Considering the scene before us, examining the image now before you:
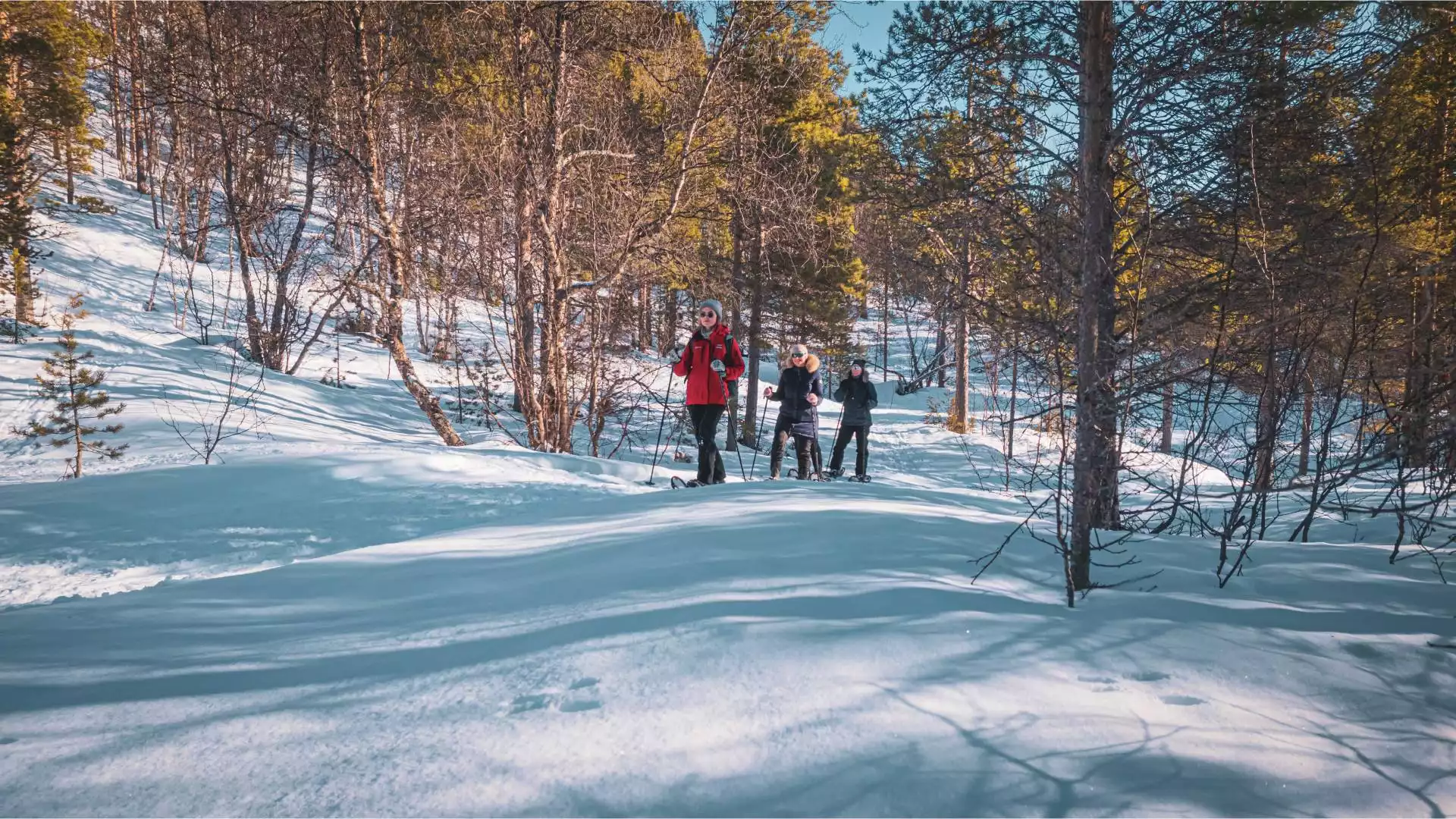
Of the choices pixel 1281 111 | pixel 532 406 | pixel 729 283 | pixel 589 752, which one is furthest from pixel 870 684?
pixel 729 283

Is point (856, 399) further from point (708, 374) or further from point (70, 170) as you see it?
point (70, 170)

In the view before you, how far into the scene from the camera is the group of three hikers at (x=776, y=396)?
706 centimetres

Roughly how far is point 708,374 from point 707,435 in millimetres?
659

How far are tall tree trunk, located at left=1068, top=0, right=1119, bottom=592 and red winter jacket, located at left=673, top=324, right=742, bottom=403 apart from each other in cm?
395

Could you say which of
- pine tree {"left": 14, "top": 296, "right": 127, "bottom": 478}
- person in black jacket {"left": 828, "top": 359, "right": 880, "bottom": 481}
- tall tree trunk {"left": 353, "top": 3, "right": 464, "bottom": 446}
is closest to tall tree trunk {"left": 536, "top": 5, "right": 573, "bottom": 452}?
tall tree trunk {"left": 353, "top": 3, "right": 464, "bottom": 446}

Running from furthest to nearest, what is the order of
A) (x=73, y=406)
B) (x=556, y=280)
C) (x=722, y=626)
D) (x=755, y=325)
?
(x=755, y=325) < (x=556, y=280) < (x=73, y=406) < (x=722, y=626)

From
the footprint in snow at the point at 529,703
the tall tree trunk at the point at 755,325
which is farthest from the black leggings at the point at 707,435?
the tall tree trunk at the point at 755,325

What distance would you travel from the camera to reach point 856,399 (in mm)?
9664

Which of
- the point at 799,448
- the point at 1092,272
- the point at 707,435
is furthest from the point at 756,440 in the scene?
the point at 1092,272

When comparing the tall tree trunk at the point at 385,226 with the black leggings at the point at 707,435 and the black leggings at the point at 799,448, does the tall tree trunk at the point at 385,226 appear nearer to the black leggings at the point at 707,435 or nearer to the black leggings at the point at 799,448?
the black leggings at the point at 707,435

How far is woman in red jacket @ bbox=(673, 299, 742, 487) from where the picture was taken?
7031 mm

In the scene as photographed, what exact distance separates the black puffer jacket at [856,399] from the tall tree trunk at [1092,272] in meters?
5.93

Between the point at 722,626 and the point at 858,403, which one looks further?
the point at 858,403

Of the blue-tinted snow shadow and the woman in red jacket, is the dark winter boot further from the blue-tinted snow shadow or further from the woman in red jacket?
the blue-tinted snow shadow
